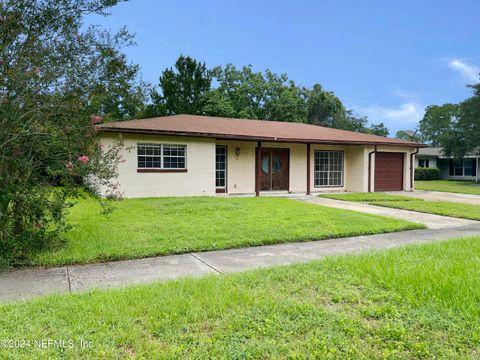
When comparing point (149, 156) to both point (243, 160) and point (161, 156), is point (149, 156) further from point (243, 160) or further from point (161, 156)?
point (243, 160)

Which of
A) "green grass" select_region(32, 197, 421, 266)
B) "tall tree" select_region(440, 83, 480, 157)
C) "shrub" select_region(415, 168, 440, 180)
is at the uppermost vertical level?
"tall tree" select_region(440, 83, 480, 157)

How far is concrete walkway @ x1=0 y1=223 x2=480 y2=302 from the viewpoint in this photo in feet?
12.9

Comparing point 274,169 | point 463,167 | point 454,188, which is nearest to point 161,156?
point 274,169

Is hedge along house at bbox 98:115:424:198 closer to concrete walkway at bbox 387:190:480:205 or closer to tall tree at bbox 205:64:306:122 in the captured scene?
concrete walkway at bbox 387:190:480:205

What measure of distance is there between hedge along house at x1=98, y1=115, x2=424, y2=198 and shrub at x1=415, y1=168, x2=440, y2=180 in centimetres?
1493

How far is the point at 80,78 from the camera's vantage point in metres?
5.11

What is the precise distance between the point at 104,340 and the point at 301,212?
719 centimetres

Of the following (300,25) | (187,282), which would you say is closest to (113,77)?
(187,282)

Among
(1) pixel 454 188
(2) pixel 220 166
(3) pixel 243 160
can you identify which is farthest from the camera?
(1) pixel 454 188

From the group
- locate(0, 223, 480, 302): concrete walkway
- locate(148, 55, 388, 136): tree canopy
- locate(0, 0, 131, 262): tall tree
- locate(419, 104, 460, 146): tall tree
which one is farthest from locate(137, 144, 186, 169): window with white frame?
locate(419, 104, 460, 146): tall tree

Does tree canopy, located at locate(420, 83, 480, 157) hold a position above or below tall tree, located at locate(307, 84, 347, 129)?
below

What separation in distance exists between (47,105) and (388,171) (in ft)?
55.7

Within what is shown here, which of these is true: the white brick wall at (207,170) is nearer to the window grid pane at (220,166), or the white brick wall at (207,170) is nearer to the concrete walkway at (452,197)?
the window grid pane at (220,166)

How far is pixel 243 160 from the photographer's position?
1540 centimetres
